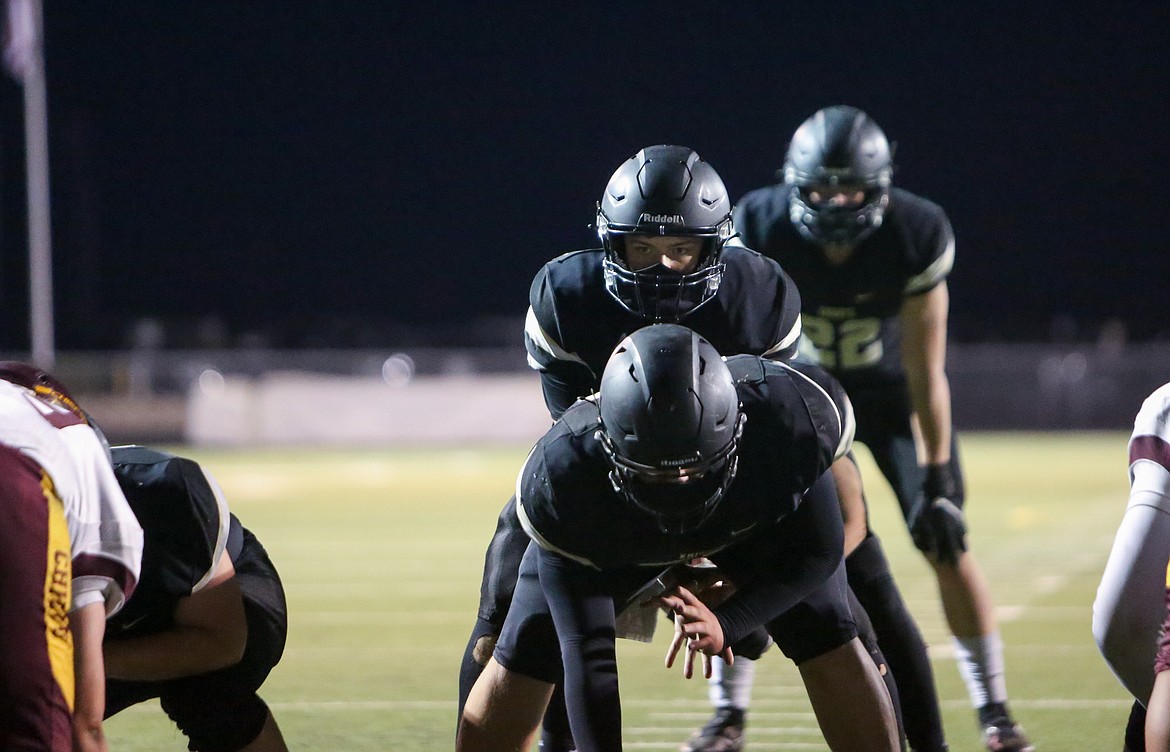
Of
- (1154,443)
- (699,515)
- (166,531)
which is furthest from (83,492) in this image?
(1154,443)

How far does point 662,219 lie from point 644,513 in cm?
80

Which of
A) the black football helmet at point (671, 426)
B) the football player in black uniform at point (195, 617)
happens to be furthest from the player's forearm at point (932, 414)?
the football player in black uniform at point (195, 617)

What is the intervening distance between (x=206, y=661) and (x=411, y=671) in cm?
214

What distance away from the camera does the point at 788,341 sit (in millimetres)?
3619

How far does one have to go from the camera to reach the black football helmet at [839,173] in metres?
→ 4.58

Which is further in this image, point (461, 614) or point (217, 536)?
point (461, 614)

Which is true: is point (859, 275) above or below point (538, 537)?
above

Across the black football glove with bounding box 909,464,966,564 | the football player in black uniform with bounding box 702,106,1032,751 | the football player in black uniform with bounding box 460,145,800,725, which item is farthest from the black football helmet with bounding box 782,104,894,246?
the football player in black uniform with bounding box 460,145,800,725

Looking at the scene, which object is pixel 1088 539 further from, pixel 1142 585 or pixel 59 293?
pixel 59 293

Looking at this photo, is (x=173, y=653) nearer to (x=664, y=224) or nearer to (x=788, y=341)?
(x=664, y=224)

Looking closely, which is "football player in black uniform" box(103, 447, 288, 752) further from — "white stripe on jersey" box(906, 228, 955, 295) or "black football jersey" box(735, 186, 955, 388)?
"white stripe on jersey" box(906, 228, 955, 295)

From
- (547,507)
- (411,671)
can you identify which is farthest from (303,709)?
(547,507)

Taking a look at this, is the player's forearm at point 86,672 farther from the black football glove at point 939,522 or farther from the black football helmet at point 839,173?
the black football helmet at point 839,173

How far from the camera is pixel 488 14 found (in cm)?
3853
